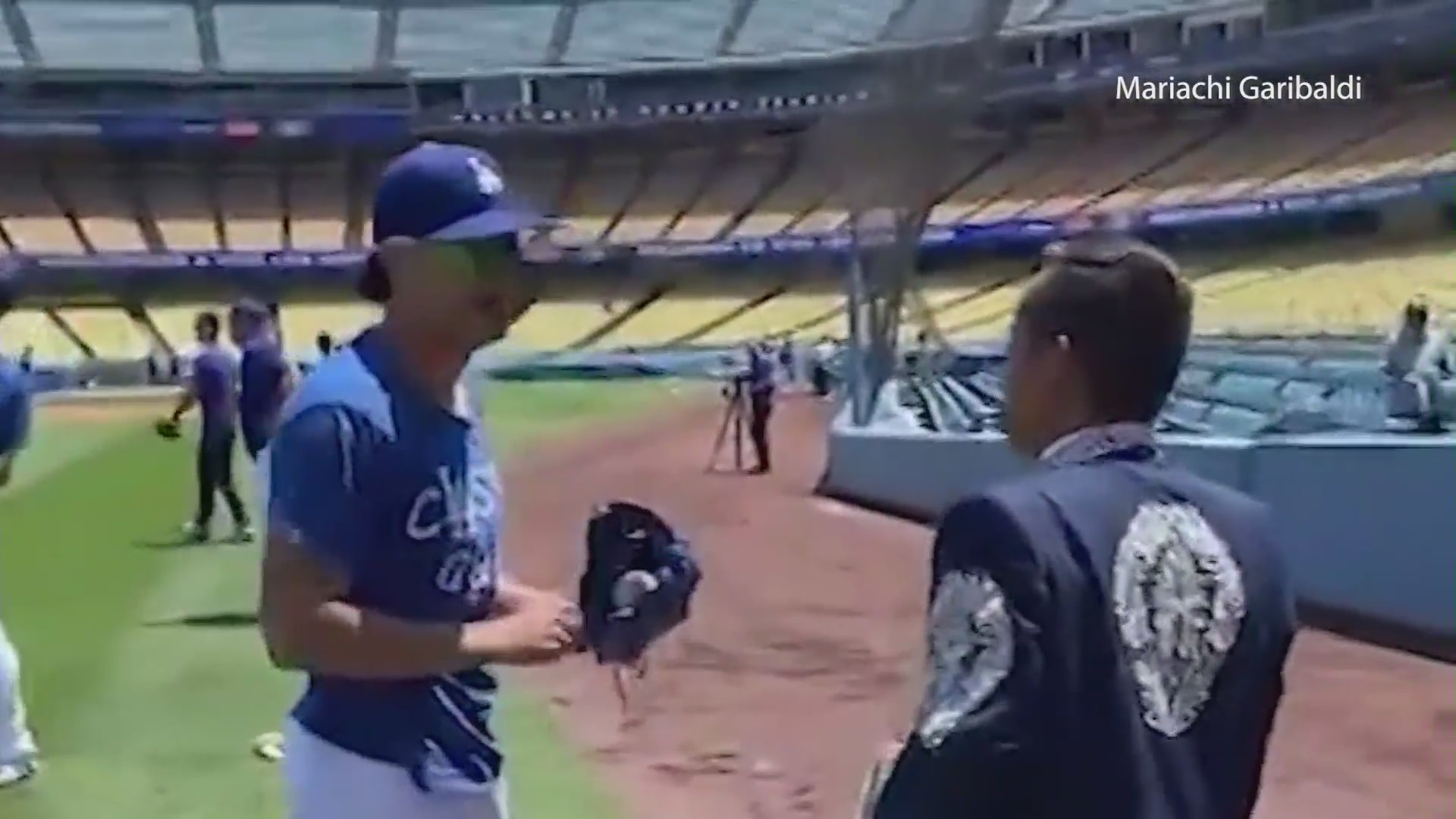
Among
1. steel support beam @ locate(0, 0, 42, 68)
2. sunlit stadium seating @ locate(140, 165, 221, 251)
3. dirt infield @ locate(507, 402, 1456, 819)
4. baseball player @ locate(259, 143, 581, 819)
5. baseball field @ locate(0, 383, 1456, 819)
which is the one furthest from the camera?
steel support beam @ locate(0, 0, 42, 68)

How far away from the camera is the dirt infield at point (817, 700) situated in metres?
7.55

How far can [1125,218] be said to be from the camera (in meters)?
2.99

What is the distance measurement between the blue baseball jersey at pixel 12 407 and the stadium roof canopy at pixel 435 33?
112 feet

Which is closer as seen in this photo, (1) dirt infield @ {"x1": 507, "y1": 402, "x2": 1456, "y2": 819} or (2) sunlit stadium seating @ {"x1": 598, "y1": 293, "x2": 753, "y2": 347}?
(1) dirt infield @ {"x1": 507, "y1": 402, "x2": 1456, "y2": 819}

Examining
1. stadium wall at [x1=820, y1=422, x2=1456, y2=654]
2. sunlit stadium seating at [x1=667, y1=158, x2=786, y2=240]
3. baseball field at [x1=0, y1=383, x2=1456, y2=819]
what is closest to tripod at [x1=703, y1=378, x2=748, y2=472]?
baseball field at [x1=0, y1=383, x2=1456, y2=819]

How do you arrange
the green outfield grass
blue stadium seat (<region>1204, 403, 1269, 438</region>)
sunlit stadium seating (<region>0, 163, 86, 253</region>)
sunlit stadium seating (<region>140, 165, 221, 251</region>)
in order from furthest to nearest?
sunlit stadium seating (<region>140, 165, 221, 251</region>)
sunlit stadium seating (<region>0, 163, 86, 253</region>)
blue stadium seat (<region>1204, 403, 1269, 438</region>)
the green outfield grass

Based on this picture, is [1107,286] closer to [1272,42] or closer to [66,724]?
[66,724]

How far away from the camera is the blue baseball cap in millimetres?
3045

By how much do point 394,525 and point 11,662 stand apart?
467 cm

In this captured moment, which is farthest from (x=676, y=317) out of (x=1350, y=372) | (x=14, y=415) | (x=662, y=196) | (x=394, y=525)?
(x=394, y=525)

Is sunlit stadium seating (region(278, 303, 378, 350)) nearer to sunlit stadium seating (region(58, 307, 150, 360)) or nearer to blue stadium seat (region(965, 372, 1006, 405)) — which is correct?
sunlit stadium seating (region(58, 307, 150, 360))

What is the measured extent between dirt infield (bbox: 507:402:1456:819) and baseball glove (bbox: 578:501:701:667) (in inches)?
78.1

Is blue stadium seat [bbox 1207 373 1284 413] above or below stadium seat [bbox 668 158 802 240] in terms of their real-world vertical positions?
below

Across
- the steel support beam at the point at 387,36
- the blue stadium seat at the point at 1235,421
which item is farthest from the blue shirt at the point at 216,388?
the steel support beam at the point at 387,36
